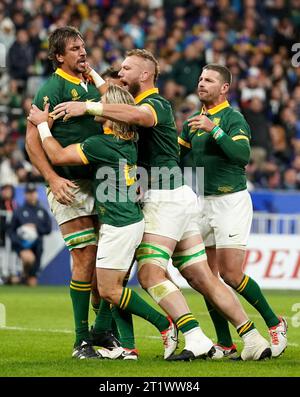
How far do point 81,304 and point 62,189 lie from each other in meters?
1.05

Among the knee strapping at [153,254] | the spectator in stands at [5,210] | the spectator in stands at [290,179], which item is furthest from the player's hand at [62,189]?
the spectator in stands at [290,179]

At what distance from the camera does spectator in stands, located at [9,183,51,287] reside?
18453 mm

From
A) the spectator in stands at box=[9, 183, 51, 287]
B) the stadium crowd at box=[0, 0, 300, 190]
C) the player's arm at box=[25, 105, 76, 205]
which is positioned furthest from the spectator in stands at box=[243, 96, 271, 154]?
the player's arm at box=[25, 105, 76, 205]

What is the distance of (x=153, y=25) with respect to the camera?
25.0 metres

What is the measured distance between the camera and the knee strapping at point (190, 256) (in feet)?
31.2

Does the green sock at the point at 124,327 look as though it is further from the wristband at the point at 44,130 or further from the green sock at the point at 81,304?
the wristband at the point at 44,130

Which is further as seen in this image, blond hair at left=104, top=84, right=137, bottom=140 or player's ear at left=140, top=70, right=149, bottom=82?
player's ear at left=140, top=70, right=149, bottom=82

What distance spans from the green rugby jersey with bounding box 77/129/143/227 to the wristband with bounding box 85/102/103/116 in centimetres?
22

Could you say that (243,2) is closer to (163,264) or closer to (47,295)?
(47,295)

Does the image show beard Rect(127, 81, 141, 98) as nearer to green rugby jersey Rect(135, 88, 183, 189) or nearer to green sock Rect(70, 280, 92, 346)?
green rugby jersey Rect(135, 88, 183, 189)
